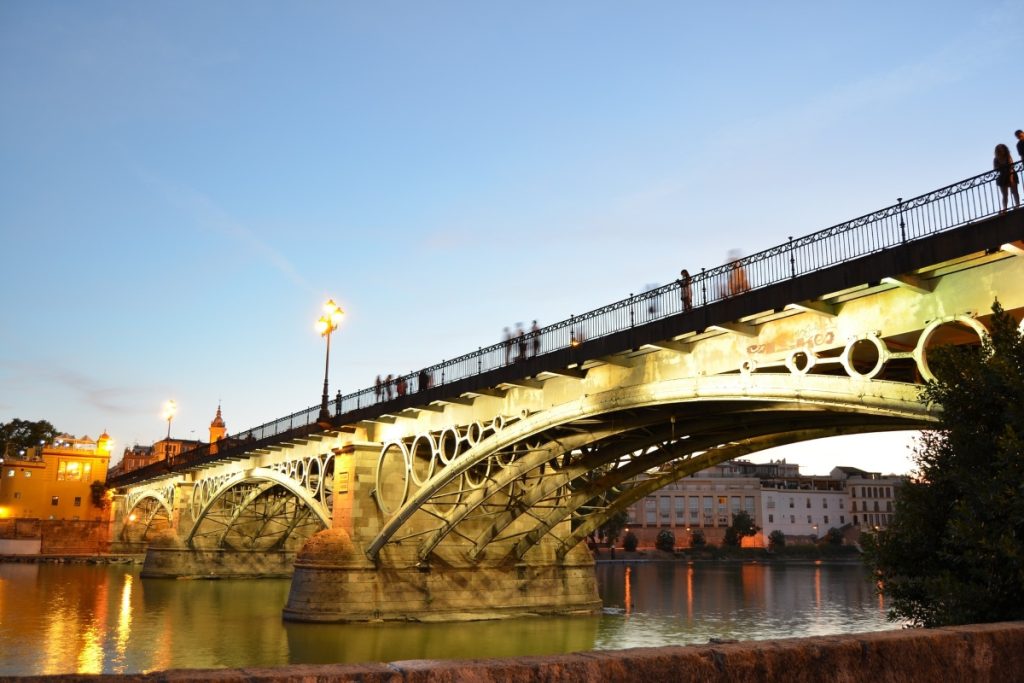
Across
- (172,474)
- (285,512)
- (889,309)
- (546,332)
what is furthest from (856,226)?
(172,474)

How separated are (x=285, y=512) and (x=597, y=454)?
112 feet

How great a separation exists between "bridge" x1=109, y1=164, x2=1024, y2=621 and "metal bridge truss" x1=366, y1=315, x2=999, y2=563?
0.06m

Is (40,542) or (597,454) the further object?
(40,542)

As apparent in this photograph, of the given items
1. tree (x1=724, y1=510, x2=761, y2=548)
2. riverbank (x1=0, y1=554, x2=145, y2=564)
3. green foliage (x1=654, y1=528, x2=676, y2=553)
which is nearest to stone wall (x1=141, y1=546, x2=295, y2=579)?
riverbank (x1=0, y1=554, x2=145, y2=564)

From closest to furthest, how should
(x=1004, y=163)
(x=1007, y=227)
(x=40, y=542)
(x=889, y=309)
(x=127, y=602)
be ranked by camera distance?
(x=1007, y=227) < (x=1004, y=163) < (x=889, y=309) < (x=127, y=602) < (x=40, y=542)

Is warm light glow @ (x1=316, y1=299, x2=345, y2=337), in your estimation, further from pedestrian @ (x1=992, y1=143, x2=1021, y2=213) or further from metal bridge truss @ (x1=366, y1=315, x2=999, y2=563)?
pedestrian @ (x1=992, y1=143, x2=1021, y2=213)

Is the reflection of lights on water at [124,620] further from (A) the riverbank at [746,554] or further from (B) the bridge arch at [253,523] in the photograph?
(A) the riverbank at [746,554]

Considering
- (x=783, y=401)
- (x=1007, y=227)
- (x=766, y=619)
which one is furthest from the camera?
(x=766, y=619)

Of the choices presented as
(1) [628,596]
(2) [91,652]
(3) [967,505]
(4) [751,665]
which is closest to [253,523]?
(1) [628,596]

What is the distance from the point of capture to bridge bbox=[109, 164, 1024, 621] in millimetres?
14805

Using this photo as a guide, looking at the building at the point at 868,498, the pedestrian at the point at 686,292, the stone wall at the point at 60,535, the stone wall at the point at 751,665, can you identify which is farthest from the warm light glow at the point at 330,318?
the building at the point at 868,498

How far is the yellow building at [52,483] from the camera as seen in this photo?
311 ft

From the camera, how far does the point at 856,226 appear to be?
16250 mm

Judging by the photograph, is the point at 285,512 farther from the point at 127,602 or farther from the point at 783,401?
the point at 783,401
